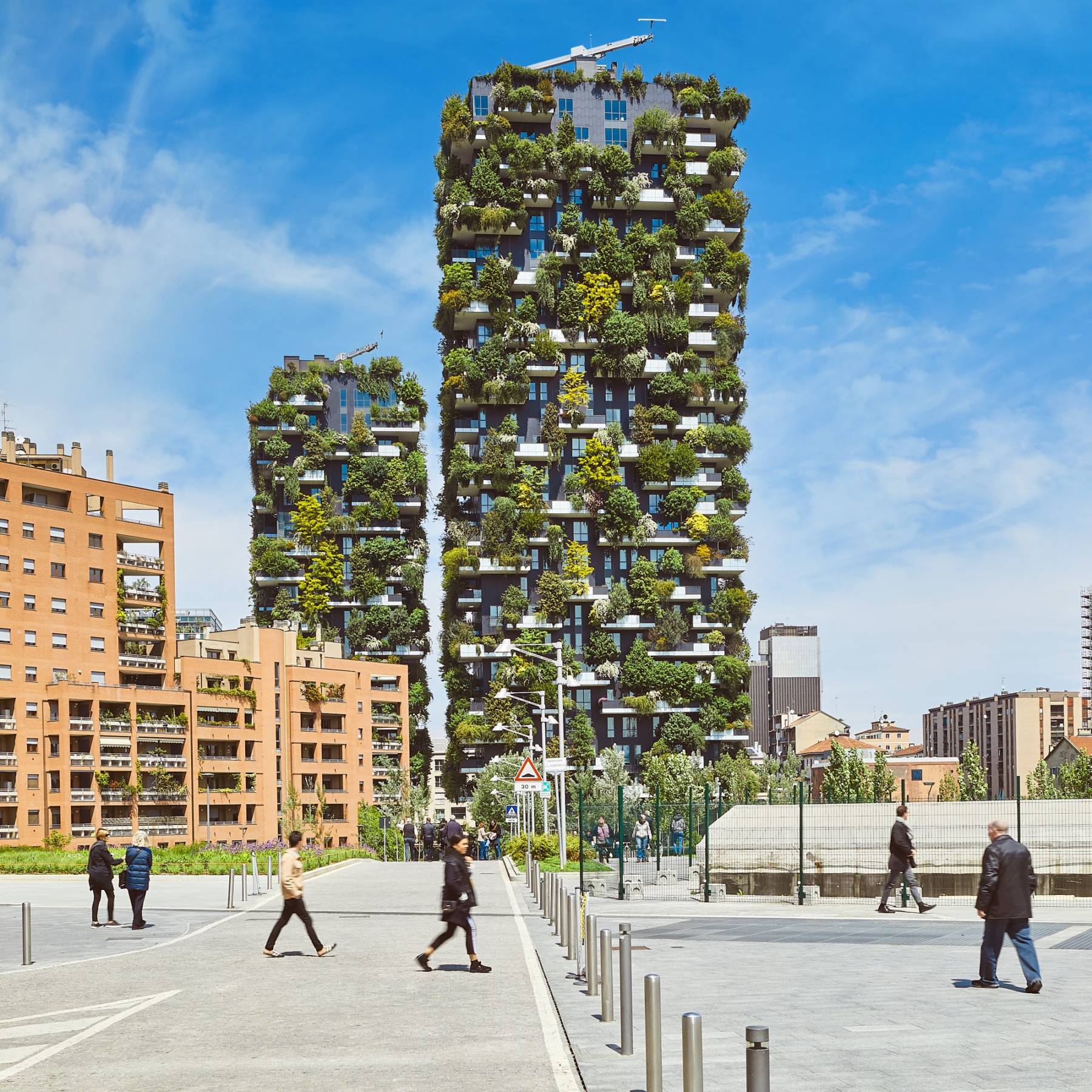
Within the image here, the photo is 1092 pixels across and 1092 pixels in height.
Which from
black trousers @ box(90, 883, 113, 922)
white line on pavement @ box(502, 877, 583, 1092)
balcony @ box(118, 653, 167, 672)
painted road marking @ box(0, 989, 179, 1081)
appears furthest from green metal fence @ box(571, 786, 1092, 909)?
balcony @ box(118, 653, 167, 672)

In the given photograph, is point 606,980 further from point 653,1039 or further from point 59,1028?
point 59,1028

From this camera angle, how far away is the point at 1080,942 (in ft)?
67.4

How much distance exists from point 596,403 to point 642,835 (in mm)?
65346

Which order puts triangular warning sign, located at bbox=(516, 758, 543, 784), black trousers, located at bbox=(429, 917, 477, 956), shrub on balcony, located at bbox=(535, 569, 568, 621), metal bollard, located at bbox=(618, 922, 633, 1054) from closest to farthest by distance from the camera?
metal bollard, located at bbox=(618, 922, 633, 1054) < black trousers, located at bbox=(429, 917, 477, 956) < triangular warning sign, located at bbox=(516, 758, 543, 784) < shrub on balcony, located at bbox=(535, 569, 568, 621)

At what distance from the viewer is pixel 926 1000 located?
14422 mm

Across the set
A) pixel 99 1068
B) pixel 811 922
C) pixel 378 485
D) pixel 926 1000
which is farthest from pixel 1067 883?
pixel 378 485

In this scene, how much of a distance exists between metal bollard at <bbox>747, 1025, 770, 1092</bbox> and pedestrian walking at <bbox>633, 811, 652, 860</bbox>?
30.4 metres

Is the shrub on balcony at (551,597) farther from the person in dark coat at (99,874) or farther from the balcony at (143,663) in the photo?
the person in dark coat at (99,874)

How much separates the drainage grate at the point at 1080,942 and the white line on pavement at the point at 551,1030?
7504 millimetres

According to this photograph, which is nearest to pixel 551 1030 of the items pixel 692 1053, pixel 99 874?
pixel 692 1053

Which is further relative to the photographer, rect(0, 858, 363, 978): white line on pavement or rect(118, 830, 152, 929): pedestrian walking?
rect(118, 830, 152, 929): pedestrian walking

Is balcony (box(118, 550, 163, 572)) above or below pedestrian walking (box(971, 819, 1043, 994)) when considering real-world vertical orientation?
above

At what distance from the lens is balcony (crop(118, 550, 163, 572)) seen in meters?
94.5

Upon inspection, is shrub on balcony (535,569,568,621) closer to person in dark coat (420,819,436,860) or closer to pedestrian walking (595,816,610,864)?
person in dark coat (420,819,436,860)
